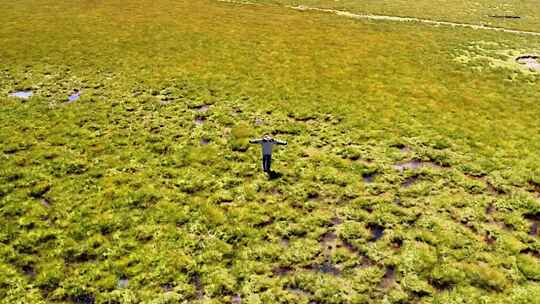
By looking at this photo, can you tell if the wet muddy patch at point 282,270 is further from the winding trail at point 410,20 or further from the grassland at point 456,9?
the grassland at point 456,9

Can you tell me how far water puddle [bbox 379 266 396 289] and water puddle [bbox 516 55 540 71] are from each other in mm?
32286

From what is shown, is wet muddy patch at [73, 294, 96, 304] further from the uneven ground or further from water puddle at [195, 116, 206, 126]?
water puddle at [195, 116, 206, 126]

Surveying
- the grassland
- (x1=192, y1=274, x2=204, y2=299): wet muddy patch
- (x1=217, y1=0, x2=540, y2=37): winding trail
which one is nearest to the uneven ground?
(x1=192, y1=274, x2=204, y2=299): wet muddy patch

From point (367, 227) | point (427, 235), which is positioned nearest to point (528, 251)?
point (427, 235)

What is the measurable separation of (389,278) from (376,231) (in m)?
2.51

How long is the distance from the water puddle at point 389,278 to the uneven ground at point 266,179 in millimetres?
52

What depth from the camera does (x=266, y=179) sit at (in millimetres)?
18109

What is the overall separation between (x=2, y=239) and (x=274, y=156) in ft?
41.7

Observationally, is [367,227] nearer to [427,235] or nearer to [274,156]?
[427,235]

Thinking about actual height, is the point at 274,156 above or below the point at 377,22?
below

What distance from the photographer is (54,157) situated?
64.0ft

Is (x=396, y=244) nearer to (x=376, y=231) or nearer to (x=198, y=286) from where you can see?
(x=376, y=231)

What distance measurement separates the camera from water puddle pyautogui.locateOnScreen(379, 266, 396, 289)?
1253cm

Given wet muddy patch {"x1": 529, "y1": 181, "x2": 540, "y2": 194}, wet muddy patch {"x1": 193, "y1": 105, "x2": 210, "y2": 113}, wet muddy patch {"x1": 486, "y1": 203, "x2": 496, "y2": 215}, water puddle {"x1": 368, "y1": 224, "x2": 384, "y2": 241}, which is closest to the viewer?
water puddle {"x1": 368, "y1": 224, "x2": 384, "y2": 241}
